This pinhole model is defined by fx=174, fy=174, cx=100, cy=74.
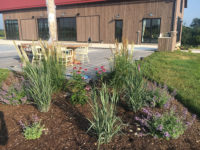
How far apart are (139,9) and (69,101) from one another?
13710 millimetres

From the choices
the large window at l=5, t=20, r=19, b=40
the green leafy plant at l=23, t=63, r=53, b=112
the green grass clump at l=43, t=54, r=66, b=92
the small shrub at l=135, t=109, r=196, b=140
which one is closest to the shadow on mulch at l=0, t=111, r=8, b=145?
the green leafy plant at l=23, t=63, r=53, b=112

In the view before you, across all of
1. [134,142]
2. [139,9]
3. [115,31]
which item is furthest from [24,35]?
[134,142]

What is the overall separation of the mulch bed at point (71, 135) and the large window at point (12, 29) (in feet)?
74.9

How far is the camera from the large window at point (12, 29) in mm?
22705

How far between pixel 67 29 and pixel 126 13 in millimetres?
6727

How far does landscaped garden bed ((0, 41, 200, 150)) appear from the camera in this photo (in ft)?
6.97

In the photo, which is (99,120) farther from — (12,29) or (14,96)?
(12,29)

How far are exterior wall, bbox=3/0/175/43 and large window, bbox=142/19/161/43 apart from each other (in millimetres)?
336

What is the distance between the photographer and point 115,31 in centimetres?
1622

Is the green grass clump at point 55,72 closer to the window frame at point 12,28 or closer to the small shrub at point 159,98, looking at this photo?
the small shrub at point 159,98

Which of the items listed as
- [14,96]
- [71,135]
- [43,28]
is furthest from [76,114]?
[43,28]

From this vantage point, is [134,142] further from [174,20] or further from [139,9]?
[139,9]

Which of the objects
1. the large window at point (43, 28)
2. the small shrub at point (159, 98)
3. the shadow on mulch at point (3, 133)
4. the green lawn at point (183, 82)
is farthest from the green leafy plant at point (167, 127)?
the large window at point (43, 28)

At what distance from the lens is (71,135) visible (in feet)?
7.51
